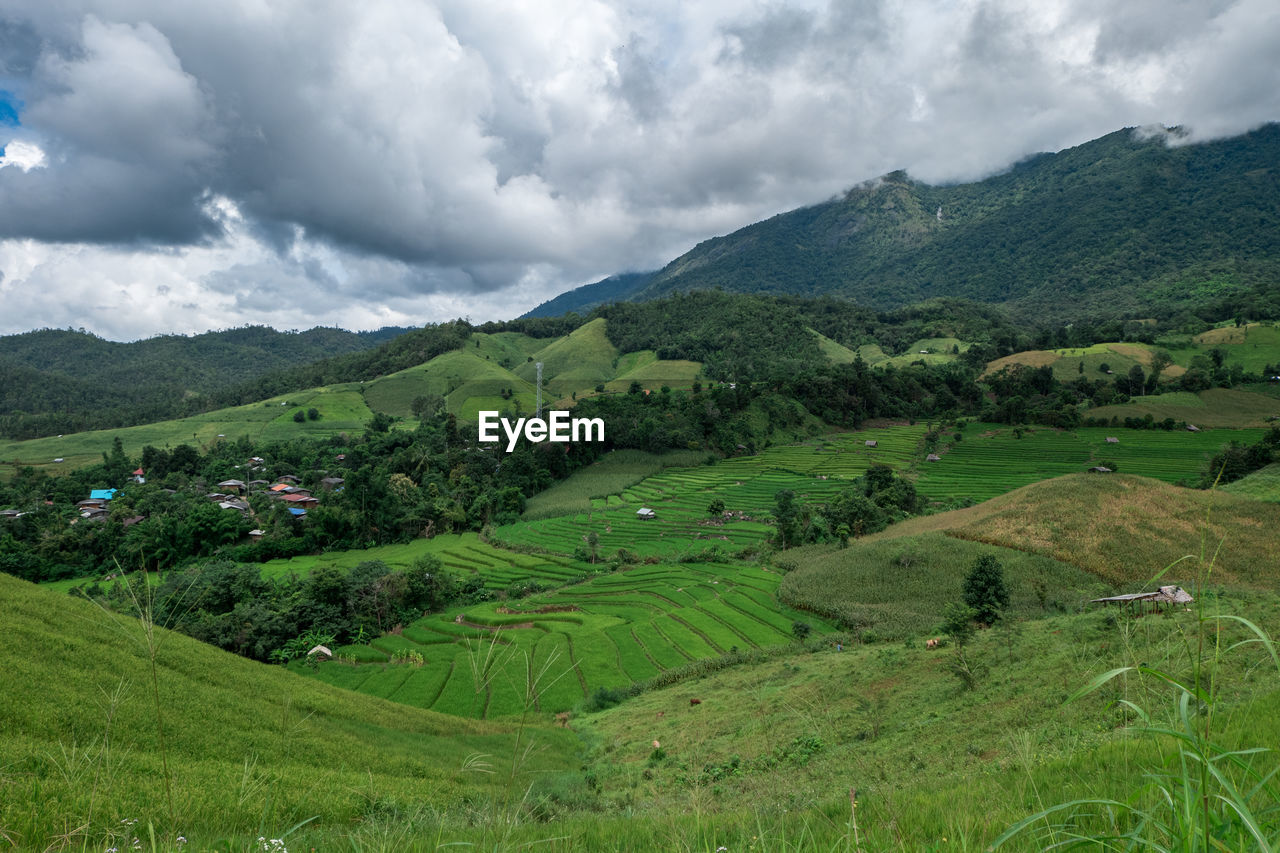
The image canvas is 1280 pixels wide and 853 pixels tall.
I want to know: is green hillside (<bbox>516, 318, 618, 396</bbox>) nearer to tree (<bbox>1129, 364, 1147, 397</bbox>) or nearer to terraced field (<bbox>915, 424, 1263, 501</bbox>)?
terraced field (<bbox>915, 424, 1263, 501</bbox>)

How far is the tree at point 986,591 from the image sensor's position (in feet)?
91.0

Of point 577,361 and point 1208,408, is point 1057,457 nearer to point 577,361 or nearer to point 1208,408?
point 1208,408

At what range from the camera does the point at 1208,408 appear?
74438 millimetres

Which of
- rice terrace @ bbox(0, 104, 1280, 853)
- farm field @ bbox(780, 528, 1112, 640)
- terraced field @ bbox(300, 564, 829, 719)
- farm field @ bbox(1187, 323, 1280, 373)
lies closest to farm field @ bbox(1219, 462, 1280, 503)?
rice terrace @ bbox(0, 104, 1280, 853)

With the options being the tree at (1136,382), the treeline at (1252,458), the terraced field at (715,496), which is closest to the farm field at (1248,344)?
the tree at (1136,382)

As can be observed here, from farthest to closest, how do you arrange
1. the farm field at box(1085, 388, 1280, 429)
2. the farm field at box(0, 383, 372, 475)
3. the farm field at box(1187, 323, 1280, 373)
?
the farm field at box(0, 383, 372, 475)
the farm field at box(1187, 323, 1280, 373)
the farm field at box(1085, 388, 1280, 429)

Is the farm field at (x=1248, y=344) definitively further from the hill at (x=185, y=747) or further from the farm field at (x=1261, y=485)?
the hill at (x=185, y=747)

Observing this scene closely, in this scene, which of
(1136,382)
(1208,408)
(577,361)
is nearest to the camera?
(1208,408)

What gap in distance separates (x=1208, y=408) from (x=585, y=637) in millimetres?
85964

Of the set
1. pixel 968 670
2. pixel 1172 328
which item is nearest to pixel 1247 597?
pixel 968 670

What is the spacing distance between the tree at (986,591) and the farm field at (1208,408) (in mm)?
62291

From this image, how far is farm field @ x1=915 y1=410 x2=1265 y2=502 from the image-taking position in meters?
56.3

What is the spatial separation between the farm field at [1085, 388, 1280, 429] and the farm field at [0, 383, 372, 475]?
A: 399ft

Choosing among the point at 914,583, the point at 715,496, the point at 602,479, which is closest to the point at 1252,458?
the point at 914,583
